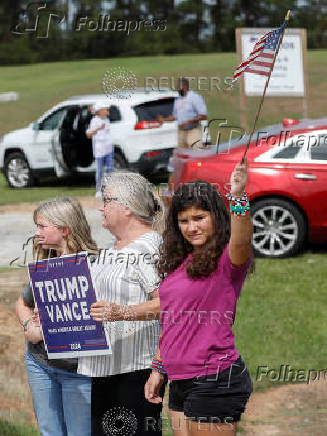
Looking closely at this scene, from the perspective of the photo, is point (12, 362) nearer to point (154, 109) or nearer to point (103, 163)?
point (103, 163)

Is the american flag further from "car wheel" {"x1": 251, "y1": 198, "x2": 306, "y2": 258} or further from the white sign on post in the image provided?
the white sign on post

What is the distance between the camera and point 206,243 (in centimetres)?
382

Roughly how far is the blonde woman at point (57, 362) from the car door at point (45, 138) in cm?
1355

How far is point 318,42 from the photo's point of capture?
1992 inches

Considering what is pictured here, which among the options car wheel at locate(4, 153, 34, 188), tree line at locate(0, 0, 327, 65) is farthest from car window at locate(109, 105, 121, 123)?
tree line at locate(0, 0, 327, 65)

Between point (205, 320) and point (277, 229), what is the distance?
662 centimetres

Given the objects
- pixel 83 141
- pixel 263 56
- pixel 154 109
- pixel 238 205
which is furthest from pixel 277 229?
pixel 83 141

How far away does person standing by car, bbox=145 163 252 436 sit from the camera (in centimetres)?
378

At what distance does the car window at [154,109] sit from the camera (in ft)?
55.9

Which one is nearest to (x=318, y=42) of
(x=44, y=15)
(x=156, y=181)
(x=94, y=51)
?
(x=94, y=51)

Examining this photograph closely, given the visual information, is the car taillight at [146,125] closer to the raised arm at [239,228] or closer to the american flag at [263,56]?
the american flag at [263,56]

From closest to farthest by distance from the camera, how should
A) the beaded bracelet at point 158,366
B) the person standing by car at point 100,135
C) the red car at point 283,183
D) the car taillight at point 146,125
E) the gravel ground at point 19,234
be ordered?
the beaded bracelet at point 158,366
the red car at point 283,183
the gravel ground at point 19,234
the person standing by car at point 100,135
the car taillight at point 146,125

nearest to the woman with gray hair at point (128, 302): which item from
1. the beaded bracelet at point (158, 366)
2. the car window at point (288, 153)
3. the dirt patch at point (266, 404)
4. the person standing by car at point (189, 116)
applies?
the beaded bracelet at point (158, 366)

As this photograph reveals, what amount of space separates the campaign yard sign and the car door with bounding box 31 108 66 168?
45.1 ft
